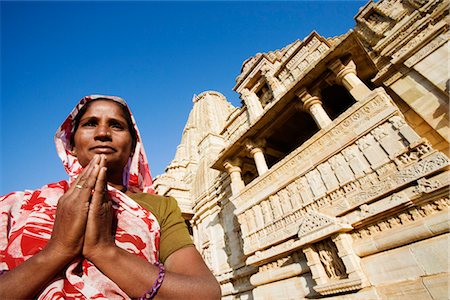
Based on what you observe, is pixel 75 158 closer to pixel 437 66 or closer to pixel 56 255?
pixel 56 255

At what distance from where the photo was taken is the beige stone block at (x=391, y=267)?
4371 mm

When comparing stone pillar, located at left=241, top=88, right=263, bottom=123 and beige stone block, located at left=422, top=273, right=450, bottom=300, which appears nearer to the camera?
beige stone block, located at left=422, top=273, right=450, bottom=300

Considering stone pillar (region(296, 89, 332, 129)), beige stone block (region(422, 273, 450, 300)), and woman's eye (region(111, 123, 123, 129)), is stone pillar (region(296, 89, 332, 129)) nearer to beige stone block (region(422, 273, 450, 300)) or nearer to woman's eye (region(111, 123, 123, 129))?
beige stone block (region(422, 273, 450, 300))

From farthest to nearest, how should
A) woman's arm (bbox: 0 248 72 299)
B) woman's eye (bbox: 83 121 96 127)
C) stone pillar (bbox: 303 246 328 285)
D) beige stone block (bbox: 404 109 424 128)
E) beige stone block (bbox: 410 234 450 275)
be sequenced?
beige stone block (bbox: 404 109 424 128) < stone pillar (bbox: 303 246 328 285) < beige stone block (bbox: 410 234 450 275) < woman's eye (bbox: 83 121 96 127) < woman's arm (bbox: 0 248 72 299)

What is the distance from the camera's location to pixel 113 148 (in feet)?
4.98

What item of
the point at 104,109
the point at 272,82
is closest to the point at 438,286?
the point at 104,109

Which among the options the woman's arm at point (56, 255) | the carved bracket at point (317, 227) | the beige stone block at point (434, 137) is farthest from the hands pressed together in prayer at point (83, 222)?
the beige stone block at point (434, 137)

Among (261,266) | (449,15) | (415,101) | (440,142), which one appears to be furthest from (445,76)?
(261,266)

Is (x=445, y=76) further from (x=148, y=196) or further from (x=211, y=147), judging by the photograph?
(x=211, y=147)

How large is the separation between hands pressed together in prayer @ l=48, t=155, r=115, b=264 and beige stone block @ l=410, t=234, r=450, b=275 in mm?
5865

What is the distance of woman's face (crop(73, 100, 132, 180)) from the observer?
1.49m

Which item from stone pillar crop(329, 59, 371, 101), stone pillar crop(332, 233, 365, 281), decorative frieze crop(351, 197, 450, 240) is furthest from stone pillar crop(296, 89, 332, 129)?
stone pillar crop(332, 233, 365, 281)

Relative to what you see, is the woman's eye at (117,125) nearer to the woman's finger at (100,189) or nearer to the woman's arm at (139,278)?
the woman's finger at (100,189)

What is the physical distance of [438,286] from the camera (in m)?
3.94
